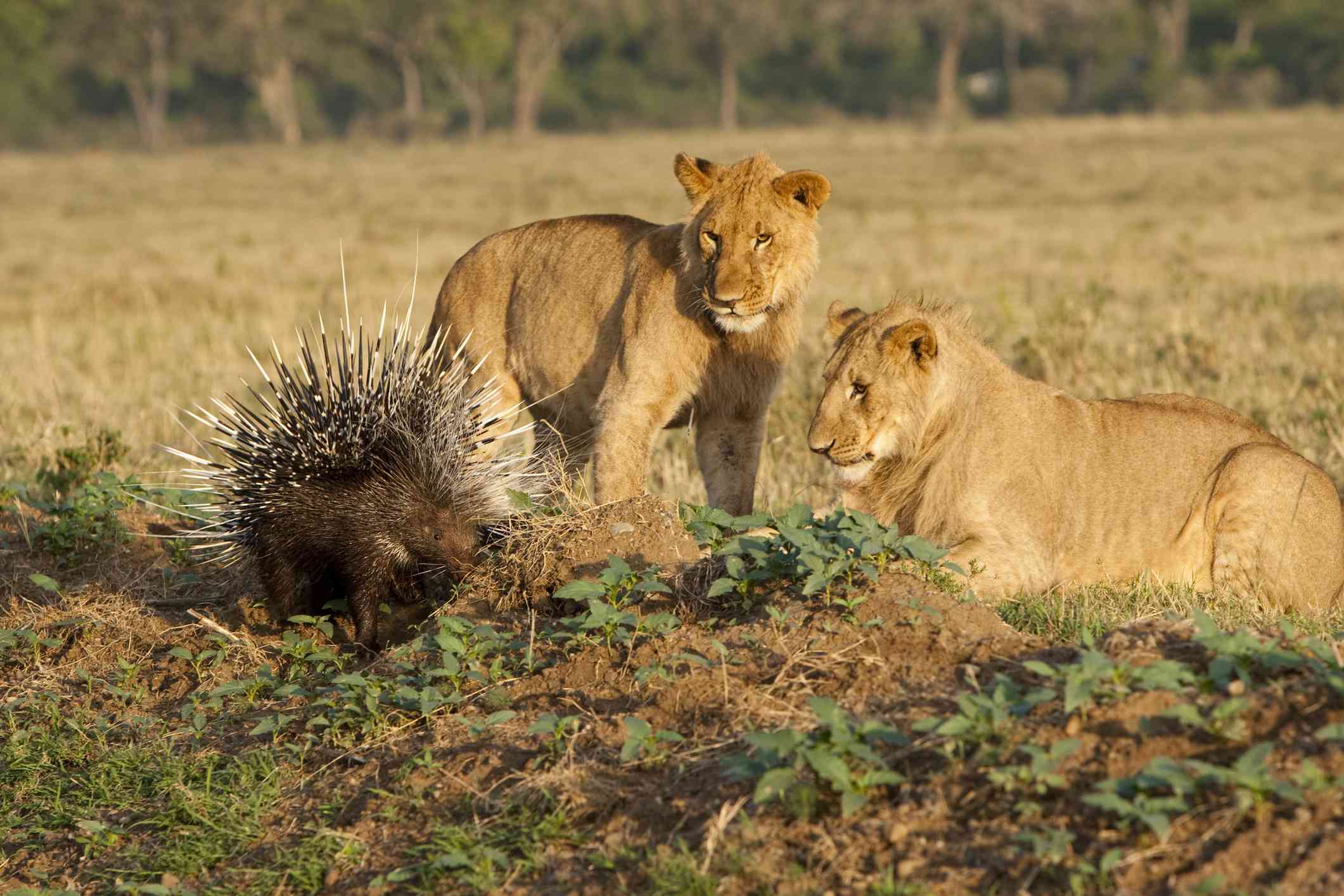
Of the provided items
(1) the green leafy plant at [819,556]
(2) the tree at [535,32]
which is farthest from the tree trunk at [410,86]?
(1) the green leafy plant at [819,556]

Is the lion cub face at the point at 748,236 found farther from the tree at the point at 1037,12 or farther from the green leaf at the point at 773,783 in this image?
the tree at the point at 1037,12

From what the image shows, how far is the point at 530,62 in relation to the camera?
8375 centimetres

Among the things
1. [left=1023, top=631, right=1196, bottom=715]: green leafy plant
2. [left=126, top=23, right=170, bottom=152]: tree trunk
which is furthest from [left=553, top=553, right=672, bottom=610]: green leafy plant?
[left=126, top=23, right=170, bottom=152]: tree trunk

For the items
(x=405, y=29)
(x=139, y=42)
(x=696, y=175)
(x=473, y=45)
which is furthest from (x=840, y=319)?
(x=139, y=42)

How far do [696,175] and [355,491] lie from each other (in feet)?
6.77

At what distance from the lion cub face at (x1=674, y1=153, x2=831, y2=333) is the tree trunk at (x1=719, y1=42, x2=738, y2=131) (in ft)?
271

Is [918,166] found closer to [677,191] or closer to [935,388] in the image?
[677,191]

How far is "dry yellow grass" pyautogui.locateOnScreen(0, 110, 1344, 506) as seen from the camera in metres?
10.8

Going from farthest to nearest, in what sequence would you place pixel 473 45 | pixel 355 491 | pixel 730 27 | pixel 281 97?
pixel 730 27, pixel 281 97, pixel 473 45, pixel 355 491

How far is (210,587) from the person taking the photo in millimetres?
6996

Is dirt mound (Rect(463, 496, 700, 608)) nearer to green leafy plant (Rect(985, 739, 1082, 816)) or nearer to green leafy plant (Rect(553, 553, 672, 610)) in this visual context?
green leafy plant (Rect(553, 553, 672, 610))

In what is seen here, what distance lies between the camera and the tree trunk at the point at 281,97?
Answer: 80562 millimetres

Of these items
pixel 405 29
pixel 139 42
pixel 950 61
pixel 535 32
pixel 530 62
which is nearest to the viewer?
pixel 405 29

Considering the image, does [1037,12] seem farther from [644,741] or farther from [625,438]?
[644,741]
